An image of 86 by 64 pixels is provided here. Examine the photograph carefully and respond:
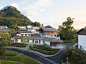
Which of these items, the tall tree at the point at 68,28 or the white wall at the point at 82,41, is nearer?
the white wall at the point at 82,41

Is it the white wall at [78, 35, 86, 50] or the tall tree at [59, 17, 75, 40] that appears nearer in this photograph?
the white wall at [78, 35, 86, 50]

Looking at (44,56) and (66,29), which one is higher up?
(66,29)

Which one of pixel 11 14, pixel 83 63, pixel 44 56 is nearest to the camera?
pixel 83 63

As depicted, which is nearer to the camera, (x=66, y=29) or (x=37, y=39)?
(x=37, y=39)

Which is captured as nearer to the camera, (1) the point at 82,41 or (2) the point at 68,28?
(1) the point at 82,41

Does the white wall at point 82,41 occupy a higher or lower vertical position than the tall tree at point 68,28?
lower

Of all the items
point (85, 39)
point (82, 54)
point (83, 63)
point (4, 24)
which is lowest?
point (83, 63)

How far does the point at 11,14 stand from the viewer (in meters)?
167

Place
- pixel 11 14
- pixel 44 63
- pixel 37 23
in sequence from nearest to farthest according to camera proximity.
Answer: pixel 44 63, pixel 37 23, pixel 11 14

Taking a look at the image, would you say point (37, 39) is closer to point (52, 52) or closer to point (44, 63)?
point (52, 52)

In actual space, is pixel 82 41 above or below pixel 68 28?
below

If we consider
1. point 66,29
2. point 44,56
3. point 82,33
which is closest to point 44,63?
point 44,56

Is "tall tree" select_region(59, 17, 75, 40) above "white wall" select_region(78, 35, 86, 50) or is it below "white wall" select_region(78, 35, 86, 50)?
above

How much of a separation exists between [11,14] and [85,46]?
553 feet
